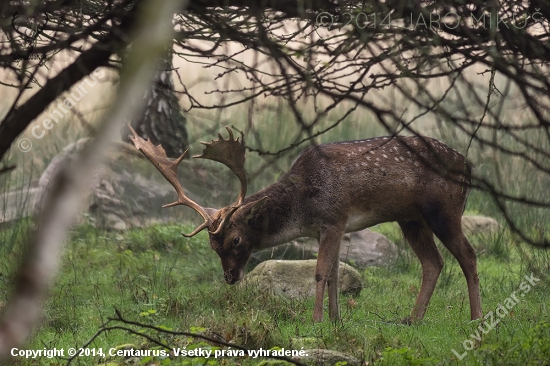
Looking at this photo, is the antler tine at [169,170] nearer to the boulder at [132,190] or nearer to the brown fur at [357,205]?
the brown fur at [357,205]

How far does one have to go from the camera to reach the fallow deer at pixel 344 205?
23.7ft

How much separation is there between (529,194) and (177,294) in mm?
6239

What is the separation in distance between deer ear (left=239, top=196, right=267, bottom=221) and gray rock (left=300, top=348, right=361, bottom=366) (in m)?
2.51

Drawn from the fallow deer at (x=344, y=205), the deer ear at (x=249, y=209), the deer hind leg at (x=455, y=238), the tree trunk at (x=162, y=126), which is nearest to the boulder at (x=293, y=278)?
the fallow deer at (x=344, y=205)

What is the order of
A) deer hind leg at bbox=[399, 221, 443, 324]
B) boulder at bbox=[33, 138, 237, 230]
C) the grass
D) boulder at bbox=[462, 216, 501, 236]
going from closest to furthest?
the grass, deer hind leg at bbox=[399, 221, 443, 324], boulder at bbox=[462, 216, 501, 236], boulder at bbox=[33, 138, 237, 230]

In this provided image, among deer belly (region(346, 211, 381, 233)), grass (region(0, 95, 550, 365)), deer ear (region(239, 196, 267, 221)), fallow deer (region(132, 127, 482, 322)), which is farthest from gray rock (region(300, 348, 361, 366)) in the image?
deer ear (region(239, 196, 267, 221))

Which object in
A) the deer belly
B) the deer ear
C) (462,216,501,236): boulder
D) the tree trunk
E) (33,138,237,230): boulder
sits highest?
the tree trunk

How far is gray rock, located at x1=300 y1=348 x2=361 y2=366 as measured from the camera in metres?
5.16

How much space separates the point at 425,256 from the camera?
25.3ft

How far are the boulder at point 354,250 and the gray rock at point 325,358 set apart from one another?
12.1 feet

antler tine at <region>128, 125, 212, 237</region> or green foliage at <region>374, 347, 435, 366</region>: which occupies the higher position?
antler tine at <region>128, 125, 212, 237</region>

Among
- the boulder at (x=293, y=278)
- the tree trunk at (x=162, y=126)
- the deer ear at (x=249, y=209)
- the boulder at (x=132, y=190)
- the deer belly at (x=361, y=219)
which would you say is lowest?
the boulder at (x=293, y=278)

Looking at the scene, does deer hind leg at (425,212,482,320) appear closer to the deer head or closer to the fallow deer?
the fallow deer

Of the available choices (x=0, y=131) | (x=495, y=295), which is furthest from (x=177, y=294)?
(x=0, y=131)
